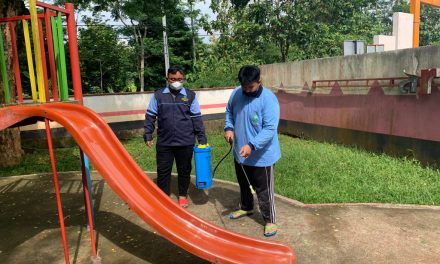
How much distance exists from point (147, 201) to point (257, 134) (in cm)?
135

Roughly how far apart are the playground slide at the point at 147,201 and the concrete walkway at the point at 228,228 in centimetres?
45

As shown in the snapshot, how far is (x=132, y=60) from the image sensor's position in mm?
26297

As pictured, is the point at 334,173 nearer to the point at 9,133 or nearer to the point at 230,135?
the point at 230,135

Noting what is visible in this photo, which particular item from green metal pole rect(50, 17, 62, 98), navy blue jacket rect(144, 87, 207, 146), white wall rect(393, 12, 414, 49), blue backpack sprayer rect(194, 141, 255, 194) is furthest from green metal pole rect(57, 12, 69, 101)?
white wall rect(393, 12, 414, 49)

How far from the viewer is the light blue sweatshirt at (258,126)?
3957 mm

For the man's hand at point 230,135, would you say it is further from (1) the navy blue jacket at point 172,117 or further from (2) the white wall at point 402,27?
(2) the white wall at point 402,27

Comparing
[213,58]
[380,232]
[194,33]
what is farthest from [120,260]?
[194,33]

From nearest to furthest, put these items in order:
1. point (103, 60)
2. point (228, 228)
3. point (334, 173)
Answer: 1. point (228, 228)
2. point (334, 173)
3. point (103, 60)

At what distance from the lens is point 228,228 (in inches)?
174

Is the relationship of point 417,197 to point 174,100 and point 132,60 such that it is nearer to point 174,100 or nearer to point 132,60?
point 174,100

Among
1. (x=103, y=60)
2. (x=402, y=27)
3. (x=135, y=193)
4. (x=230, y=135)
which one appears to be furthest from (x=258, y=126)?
(x=103, y=60)

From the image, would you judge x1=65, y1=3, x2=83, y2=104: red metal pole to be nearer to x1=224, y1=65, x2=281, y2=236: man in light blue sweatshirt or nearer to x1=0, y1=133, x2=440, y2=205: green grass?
x1=224, y1=65, x2=281, y2=236: man in light blue sweatshirt

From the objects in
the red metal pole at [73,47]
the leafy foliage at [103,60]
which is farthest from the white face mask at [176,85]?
the leafy foliage at [103,60]

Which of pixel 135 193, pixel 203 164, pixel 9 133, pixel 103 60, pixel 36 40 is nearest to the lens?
pixel 135 193
